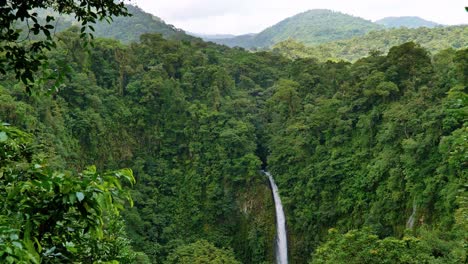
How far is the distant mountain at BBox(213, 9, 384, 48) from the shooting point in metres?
69.8

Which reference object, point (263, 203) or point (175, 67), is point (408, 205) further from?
point (175, 67)

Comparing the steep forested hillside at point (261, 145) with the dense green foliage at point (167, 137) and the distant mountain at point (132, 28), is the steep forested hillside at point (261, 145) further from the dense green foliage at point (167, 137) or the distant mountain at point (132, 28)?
the distant mountain at point (132, 28)

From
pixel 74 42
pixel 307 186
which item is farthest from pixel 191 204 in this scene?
pixel 74 42

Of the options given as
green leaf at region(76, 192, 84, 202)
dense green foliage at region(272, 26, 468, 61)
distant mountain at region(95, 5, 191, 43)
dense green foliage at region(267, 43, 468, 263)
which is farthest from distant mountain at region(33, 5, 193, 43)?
green leaf at region(76, 192, 84, 202)

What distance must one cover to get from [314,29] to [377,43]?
39.1 m

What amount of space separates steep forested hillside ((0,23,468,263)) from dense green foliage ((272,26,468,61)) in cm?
1316

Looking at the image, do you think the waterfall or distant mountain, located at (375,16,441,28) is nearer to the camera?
the waterfall

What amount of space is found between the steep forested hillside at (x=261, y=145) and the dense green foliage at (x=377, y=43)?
13161mm

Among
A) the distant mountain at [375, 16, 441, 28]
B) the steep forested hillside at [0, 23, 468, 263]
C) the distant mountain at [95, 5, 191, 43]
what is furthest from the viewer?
the distant mountain at [375, 16, 441, 28]

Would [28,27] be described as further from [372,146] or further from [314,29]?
[314,29]

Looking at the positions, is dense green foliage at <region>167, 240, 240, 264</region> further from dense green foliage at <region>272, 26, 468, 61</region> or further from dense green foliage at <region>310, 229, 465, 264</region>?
dense green foliage at <region>272, 26, 468, 61</region>

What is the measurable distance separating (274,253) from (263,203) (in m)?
2.28

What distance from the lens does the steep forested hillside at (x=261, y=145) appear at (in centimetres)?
1172

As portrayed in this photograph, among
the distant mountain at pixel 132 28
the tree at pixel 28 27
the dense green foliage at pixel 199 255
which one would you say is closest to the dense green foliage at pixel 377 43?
the distant mountain at pixel 132 28
